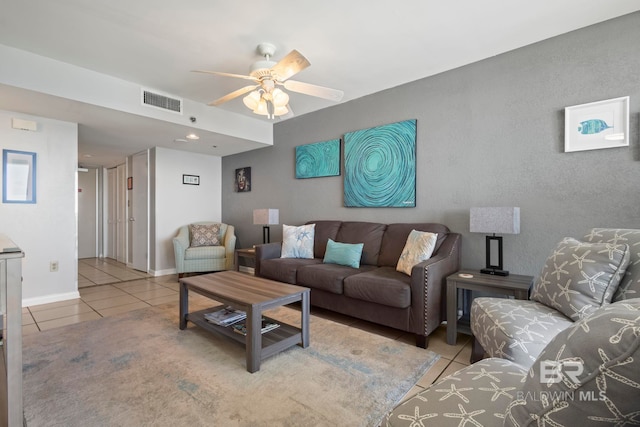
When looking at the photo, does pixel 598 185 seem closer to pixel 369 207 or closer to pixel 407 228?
pixel 407 228

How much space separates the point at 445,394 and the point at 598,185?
2.34 metres

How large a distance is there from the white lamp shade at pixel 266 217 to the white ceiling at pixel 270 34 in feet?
5.84

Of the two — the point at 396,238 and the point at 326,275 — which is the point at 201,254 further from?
the point at 396,238

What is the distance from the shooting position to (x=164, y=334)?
8.34 feet

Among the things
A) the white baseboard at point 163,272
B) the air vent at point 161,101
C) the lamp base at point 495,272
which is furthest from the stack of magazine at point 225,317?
the white baseboard at point 163,272

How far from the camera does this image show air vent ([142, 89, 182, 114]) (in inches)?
135

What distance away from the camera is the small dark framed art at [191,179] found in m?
5.32

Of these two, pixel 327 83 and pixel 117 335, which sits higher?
pixel 327 83

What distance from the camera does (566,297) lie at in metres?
1.63

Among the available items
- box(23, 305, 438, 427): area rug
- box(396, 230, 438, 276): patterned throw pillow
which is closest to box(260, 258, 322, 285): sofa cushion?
box(23, 305, 438, 427): area rug

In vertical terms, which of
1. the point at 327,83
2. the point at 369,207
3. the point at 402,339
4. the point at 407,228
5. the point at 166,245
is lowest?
the point at 402,339

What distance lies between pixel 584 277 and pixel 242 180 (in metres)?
4.89

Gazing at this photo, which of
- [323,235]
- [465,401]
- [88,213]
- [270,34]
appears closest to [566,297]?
[465,401]

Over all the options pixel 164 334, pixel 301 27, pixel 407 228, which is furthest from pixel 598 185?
pixel 164 334
